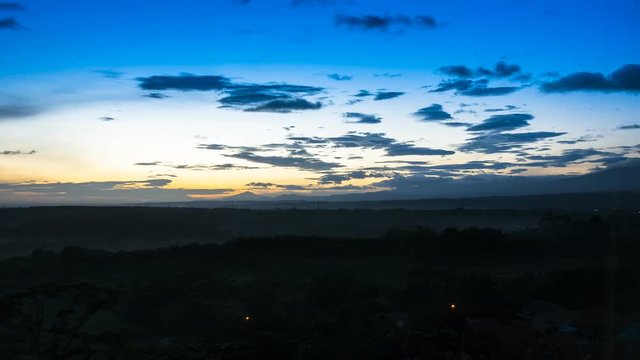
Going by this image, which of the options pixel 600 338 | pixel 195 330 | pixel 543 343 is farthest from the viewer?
pixel 195 330

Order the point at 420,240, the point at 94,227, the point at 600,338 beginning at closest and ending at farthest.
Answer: the point at 600,338
the point at 420,240
the point at 94,227

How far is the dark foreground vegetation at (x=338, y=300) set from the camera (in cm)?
1214

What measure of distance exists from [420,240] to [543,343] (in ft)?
90.4

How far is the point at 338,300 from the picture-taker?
22141 millimetres

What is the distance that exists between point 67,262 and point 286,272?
13.5 m

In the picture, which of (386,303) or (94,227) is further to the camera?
(94,227)

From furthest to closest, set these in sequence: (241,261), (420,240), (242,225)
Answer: (242,225)
(420,240)
(241,261)

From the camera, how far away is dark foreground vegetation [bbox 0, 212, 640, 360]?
39.8 feet

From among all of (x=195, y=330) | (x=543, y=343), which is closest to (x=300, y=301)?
(x=195, y=330)

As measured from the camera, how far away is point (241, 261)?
125ft

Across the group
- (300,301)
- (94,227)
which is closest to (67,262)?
(300,301)

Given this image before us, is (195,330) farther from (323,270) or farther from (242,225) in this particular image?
(242,225)

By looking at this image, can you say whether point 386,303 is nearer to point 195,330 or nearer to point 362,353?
point 195,330

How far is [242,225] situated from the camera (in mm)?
89750
